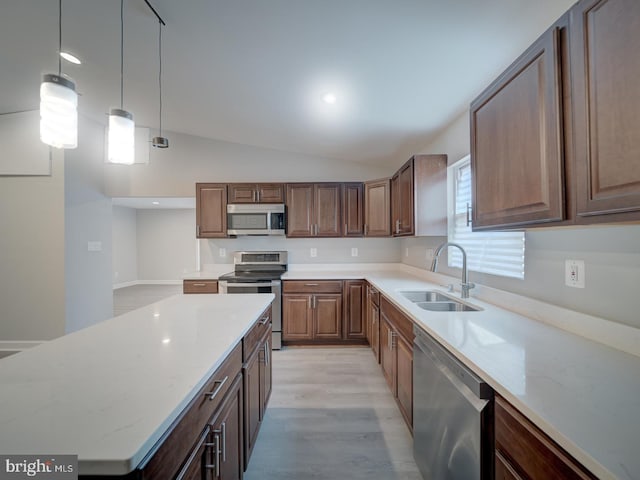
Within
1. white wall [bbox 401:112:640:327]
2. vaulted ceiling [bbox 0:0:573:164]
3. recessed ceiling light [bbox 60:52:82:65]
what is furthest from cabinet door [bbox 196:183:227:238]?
white wall [bbox 401:112:640:327]

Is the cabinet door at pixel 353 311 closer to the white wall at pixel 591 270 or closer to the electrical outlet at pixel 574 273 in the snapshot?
the white wall at pixel 591 270

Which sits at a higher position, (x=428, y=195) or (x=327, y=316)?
(x=428, y=195)

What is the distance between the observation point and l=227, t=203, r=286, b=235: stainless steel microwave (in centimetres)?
359

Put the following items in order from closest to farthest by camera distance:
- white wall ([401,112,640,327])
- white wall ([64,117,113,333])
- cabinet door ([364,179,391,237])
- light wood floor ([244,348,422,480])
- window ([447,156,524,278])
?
1. white wall ([401,112,640,327])
2. light wood floor ([244,348,422,480])
3. window ([447,156,524,278])
4. cabinet door ([364,179,391,237])
5. white wall ([64,117,113,333])

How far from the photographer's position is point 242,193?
362 centimetres

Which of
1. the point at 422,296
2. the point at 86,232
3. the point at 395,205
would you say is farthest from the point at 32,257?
the point at 422,296

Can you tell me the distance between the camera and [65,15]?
193 cm

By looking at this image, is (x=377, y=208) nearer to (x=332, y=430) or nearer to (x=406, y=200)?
(x=406, y=200)

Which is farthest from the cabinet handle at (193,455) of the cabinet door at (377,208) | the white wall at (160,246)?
the white wall at (160,246)

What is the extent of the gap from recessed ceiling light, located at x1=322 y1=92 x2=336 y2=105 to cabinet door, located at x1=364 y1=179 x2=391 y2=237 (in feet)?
4.05

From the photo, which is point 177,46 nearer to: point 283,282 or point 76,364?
point 76,364

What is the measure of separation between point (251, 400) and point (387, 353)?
1.26 m

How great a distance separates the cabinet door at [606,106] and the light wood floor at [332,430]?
1728mm

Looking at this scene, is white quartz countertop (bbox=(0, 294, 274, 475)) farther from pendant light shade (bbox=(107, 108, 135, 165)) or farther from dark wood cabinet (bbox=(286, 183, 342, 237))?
dark wood cabinet (bbox=(286, 183, 342, 237))
